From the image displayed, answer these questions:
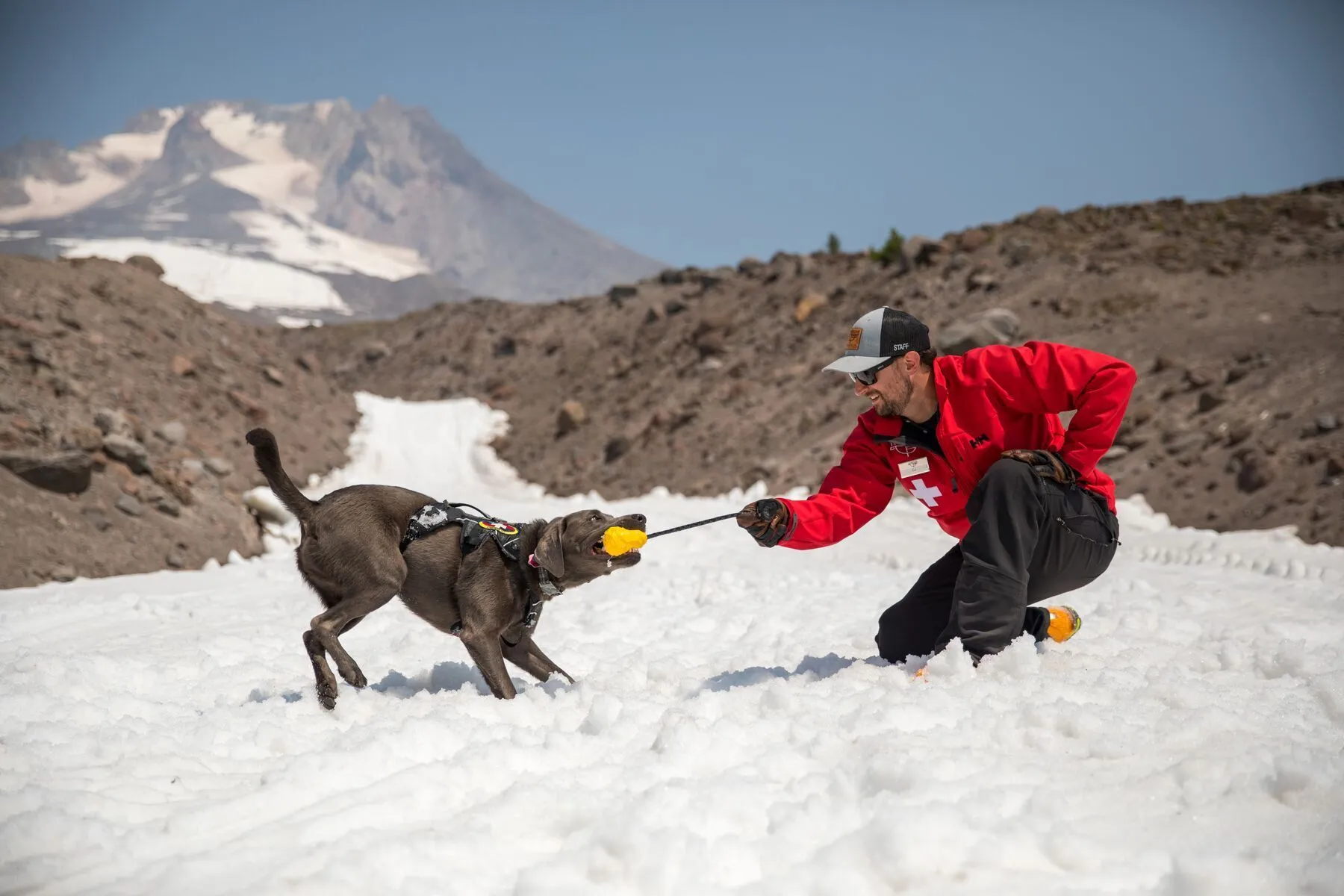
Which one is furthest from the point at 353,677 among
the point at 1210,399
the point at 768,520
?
the point at 1210,399

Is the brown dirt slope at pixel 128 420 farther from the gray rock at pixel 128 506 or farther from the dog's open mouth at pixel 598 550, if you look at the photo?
the dog's open mouth at pixel 598 550

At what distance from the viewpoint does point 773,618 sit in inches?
276

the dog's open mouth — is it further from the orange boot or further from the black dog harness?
the orange boot

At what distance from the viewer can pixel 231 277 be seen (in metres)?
98.3

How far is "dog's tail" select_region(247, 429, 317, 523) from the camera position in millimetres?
4691

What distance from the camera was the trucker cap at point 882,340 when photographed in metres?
4.39

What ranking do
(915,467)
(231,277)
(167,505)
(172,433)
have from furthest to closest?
(231,277) → (172,433) → (167,505) → (915,467)

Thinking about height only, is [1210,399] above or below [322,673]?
below

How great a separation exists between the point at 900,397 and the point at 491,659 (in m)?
2.22

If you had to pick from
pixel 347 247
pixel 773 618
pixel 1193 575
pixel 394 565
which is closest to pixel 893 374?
pixel 394 565

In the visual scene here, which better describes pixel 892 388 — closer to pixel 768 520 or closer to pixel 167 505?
pixel 768 520

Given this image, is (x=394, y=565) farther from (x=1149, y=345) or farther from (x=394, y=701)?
(x=1149, y=345)

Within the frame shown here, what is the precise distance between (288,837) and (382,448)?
75.5ft

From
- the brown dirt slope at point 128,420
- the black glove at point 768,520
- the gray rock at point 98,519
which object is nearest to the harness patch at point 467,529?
the black glove at point 768,520
